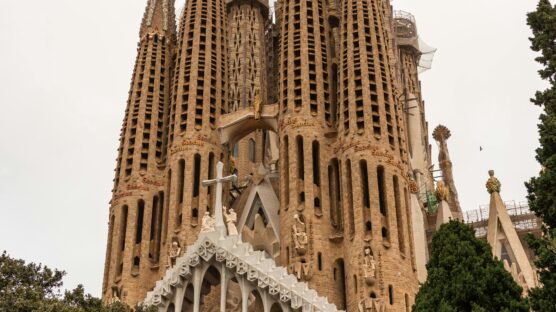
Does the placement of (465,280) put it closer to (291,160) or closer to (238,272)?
(238,272)

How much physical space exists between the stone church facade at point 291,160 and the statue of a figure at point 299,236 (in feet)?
0.16

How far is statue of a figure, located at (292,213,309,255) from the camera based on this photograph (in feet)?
91.0

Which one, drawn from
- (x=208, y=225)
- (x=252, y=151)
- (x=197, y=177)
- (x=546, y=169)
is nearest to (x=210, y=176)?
(x=197, y=177)

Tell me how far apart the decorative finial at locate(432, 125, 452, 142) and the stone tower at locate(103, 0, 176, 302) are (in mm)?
18351

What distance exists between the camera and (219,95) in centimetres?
3338

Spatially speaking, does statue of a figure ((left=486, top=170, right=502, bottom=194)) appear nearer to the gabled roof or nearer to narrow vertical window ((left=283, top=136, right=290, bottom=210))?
narrow vertical window ((left=283, top=136, right=290, bottom=210))

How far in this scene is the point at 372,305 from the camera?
25781 mm

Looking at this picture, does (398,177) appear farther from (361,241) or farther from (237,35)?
(237,35)

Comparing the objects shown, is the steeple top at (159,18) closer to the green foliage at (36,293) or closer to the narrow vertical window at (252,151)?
the narrow vertical window at (252,151)

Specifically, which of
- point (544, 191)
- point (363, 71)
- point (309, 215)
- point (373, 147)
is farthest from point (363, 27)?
point (544, 191)

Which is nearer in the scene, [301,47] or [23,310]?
[23,310]

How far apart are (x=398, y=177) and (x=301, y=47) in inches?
267

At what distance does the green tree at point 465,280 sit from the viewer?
1554cm

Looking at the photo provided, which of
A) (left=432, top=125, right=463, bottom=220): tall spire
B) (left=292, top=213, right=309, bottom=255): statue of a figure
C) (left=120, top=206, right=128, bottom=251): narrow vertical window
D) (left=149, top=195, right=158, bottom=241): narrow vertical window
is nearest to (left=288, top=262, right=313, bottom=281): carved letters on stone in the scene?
(left=292, top=213, right=309, bottom=255): statue of a figure
